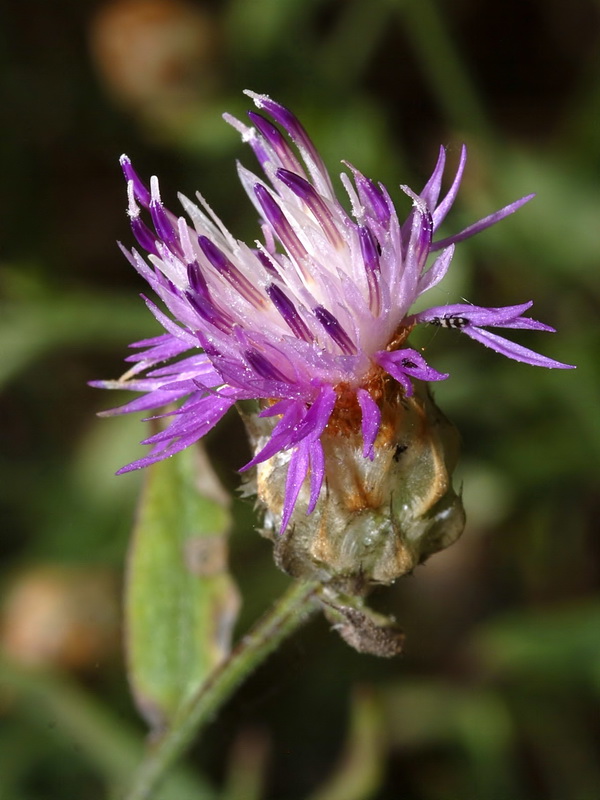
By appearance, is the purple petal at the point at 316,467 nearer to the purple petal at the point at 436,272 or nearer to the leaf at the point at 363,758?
the purple petal at the point at 436,272

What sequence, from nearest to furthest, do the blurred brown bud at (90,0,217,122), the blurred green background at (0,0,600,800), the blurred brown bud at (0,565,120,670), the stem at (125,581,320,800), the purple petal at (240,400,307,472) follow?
the purple petal at (240,400,307,472), the stem at (125,581,320,800), the blurred green background at (0,0,600,800), the blurred brown bud at (0,565,120,670), the blurred brown bud at (90,0,217,122)

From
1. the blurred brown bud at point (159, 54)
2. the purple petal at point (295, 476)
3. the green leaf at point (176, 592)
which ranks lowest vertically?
the green leaf at point (176, 592)

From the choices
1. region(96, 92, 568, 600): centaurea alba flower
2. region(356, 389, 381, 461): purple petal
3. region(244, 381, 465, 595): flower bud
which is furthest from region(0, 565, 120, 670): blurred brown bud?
region(356, 389, 381, 461): purple petal

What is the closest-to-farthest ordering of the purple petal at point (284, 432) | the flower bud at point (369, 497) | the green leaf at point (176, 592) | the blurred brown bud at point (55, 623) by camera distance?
the purple petal at point (284, 432) → the flower bud at point (369, 497) → the green leaf at point (176, 592) → the blurred brown bud at point (55, 623)

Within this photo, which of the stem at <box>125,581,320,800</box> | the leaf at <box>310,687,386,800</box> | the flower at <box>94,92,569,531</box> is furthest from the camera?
the leaf at <box>310,687,386,800</box>

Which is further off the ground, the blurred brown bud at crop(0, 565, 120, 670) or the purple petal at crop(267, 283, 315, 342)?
the purple petal at crop(267, 283, 315, 342)

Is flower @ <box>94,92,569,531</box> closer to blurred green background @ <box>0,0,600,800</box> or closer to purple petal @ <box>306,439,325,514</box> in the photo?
purple petal @ <box>306,439,325,514</box>

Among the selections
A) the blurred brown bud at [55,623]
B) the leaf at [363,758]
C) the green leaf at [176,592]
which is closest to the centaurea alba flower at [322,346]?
the green leaf at [176,592]

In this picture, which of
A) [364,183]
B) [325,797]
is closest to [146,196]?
[364,183]
